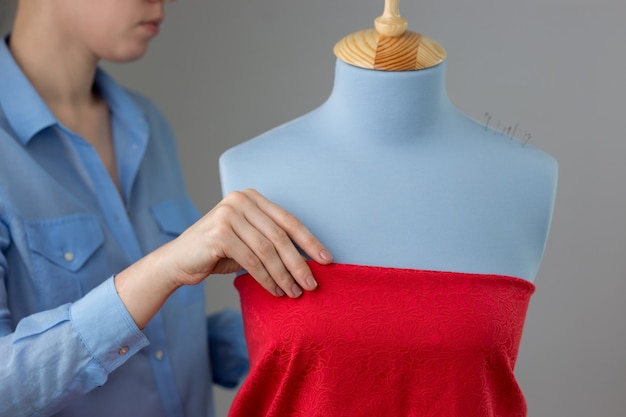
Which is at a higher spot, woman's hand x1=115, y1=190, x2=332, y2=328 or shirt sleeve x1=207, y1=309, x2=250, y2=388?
woman's hand x1=115, y1=190, x2=332, y2=328

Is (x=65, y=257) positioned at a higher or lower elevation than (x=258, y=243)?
lower

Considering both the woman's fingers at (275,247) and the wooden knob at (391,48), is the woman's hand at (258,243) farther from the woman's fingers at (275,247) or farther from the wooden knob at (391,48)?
the wooden knob at (391,48)

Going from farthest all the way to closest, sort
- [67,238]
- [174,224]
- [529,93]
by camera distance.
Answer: [529,93], [174,224], [67,238]

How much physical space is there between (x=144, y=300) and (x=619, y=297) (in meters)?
1.44

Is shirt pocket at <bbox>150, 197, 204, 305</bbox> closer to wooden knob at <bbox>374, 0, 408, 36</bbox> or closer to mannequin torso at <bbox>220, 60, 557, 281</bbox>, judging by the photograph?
mannequin torso at <bbox>220, 60, 557, 281</bbox>

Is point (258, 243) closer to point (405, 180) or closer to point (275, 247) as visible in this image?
point (275, 247)

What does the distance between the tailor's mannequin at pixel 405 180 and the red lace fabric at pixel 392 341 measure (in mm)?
40

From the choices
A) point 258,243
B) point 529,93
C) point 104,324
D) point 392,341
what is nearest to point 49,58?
point 104,324

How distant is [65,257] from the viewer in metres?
1.54

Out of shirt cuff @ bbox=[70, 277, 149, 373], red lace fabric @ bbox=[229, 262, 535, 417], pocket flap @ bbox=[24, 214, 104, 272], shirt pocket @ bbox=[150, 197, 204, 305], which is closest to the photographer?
red lace fabric @ bbox=[229, 262, 535, 417]

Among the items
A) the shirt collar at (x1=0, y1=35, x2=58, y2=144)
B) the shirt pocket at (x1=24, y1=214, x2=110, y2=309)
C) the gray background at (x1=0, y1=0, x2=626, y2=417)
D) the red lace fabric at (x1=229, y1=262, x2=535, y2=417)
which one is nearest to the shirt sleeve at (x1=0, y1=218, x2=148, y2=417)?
the shirt pocket at (x1=24, y1=214, x2=110, y2=309)

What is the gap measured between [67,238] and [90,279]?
91 millimetres

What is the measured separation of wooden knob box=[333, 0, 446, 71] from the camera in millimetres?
1222

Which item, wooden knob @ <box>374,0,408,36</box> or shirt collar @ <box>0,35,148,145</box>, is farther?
shirt collar @ <box>0,35,148,145</box>
